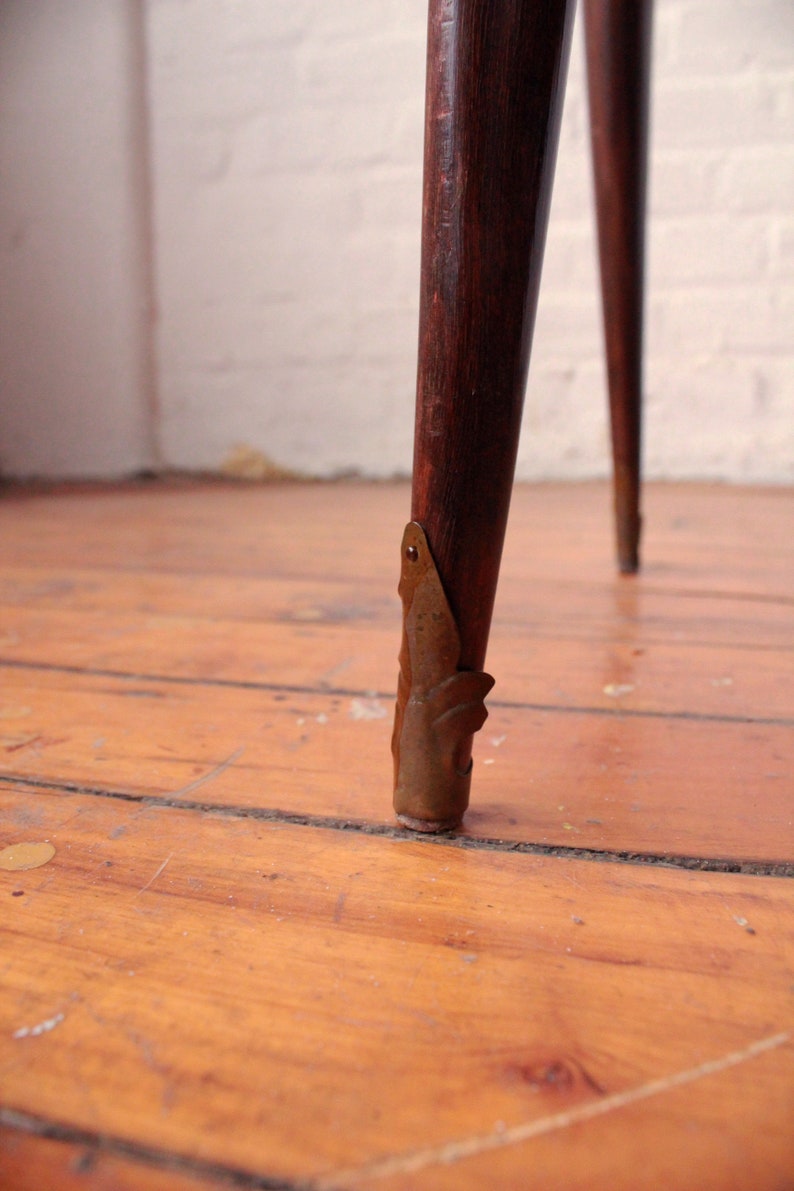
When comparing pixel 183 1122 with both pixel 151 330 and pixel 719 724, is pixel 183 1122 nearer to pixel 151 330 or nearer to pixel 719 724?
pixel 719 724

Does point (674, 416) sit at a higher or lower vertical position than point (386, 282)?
lower

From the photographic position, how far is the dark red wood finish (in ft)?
1.07

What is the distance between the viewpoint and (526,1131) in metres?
0.24

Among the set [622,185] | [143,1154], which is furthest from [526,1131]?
[622,185]

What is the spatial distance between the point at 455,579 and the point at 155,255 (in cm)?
231

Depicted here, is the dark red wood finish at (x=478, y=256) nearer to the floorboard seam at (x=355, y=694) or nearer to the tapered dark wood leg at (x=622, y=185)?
the floorboard seam at (x=355, y=694)

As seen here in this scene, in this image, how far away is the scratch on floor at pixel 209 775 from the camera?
46 cm

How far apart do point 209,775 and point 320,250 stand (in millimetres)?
2088

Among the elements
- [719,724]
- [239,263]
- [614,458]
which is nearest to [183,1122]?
[719,724]

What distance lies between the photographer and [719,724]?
0.56m

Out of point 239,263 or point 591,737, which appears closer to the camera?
point 591,737

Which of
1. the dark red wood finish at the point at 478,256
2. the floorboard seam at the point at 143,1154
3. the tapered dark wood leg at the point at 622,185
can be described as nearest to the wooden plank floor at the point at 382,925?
the floorboard seam at the point at 143,1154

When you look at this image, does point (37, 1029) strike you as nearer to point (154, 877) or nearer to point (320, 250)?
point (154, 877)

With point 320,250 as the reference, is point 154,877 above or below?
below
